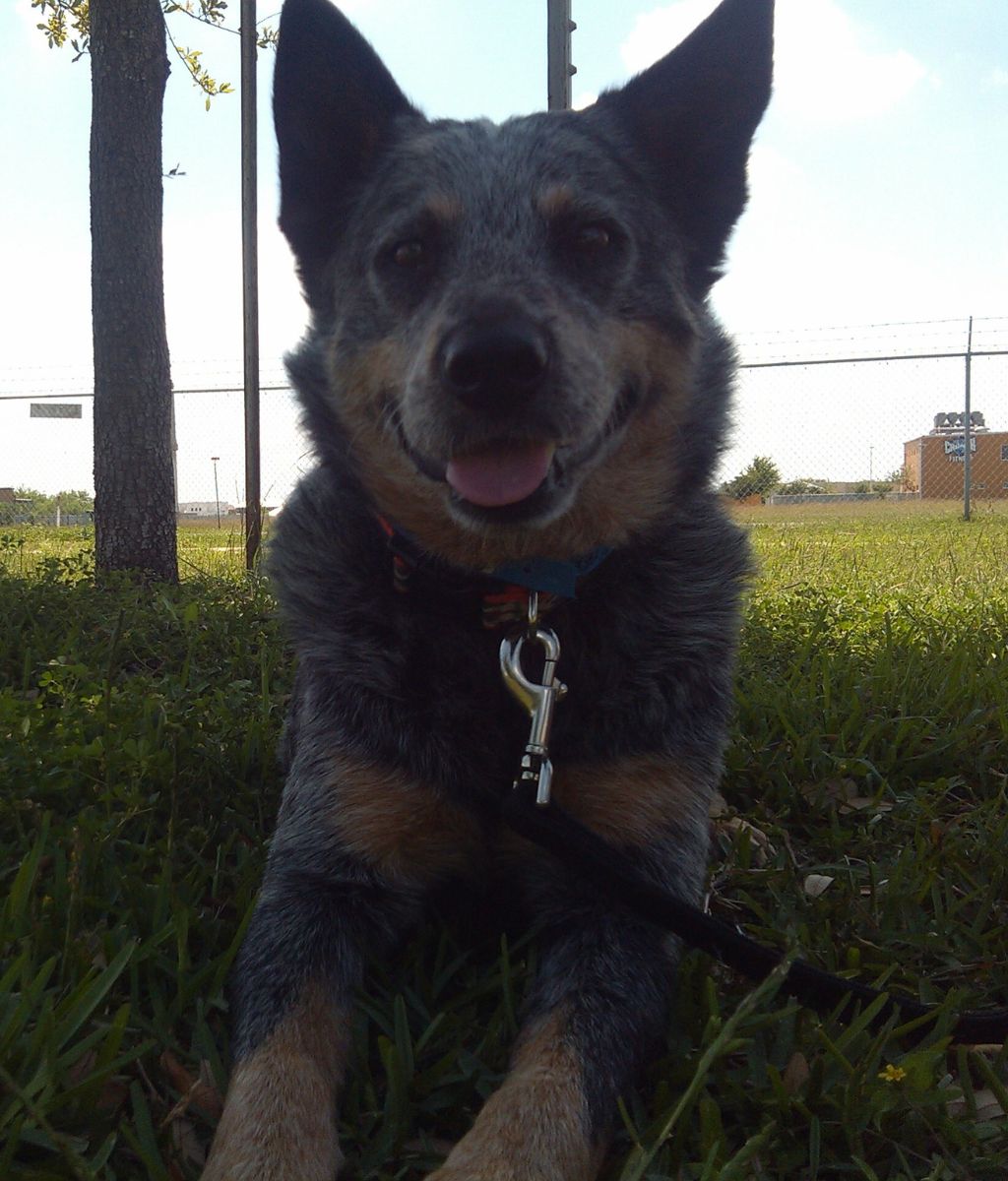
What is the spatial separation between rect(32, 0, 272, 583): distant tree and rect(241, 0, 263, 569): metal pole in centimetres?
120

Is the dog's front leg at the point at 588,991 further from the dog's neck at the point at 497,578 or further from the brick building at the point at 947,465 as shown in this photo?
the brick building at the point at 947,465

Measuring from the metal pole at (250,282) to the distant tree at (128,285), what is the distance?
1202 mm

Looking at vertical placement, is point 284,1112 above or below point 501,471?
below

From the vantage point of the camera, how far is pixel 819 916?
7.33 feet

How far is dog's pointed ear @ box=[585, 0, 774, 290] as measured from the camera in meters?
2.50

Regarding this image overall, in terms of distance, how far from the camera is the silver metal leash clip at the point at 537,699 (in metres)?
1.90

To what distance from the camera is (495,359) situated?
2.05m

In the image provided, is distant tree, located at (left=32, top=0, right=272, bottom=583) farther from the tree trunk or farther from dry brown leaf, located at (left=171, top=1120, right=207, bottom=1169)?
dry brown leaf, located at (left=171, top=1120, right=207, bottom=1169)

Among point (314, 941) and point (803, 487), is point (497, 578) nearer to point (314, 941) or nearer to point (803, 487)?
point (314, 941)

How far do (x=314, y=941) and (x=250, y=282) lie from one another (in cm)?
645

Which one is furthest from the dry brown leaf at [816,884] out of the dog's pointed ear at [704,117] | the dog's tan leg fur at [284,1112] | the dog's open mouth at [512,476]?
the dog's pointed ear at [704,117]

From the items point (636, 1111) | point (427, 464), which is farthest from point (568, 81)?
point (636, 1111)

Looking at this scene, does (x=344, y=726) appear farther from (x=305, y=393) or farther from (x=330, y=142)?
(x=330, y=142)

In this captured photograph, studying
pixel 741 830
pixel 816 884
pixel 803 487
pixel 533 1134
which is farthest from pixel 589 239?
pixel 803 487
